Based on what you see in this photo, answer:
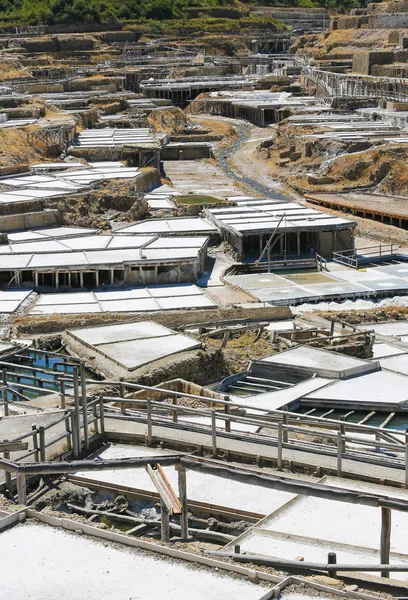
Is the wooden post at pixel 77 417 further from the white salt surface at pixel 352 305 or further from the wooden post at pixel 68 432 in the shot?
the white salt surface at pixel 352 305

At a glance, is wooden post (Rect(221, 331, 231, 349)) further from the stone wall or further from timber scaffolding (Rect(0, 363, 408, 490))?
the stone wall

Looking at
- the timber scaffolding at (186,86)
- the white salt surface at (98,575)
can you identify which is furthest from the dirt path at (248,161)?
the white salt surface at (98,575)

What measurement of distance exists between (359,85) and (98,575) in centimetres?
7060

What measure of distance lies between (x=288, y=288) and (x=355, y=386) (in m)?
9.78

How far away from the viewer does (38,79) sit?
83.2 meters

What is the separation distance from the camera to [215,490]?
417 inches

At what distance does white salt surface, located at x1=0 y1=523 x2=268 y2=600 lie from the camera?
7293 mm

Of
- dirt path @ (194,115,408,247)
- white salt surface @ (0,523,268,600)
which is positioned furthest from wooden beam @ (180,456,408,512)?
dirt path @ (194,115,408,247)

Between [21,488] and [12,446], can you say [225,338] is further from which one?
[21,488]

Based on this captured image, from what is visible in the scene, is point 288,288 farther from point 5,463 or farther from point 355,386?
point 5,463

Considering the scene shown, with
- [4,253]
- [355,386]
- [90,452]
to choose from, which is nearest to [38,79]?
[4,253]

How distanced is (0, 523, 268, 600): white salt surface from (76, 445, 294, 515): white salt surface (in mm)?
2424

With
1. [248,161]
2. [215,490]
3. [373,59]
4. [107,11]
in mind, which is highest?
[107,11]

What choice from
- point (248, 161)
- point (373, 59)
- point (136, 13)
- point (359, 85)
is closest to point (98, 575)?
point (248, 161)
